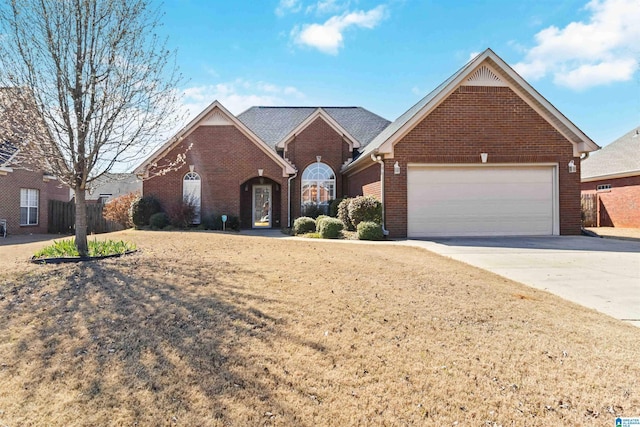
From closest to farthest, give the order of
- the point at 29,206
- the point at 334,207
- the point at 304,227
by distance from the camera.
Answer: the point at 304,227
the point at 334,207
the point at 29,206

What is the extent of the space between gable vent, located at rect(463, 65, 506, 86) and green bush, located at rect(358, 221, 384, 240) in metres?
6.51

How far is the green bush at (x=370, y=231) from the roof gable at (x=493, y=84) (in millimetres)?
2733

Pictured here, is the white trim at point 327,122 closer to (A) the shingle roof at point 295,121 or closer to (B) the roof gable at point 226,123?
(A) the shingle roof at point 295,121

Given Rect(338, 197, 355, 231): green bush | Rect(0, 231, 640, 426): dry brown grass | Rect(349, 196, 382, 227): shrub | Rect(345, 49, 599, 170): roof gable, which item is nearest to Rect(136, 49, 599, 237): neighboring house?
Rect(345, 49, 599, 170): roof gable

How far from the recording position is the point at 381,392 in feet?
8.86

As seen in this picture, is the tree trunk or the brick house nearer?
the tree trunk

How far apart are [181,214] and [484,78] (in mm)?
13539

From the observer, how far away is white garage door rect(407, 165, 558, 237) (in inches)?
516

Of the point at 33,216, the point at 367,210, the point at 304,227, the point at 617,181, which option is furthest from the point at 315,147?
the point at 617,181

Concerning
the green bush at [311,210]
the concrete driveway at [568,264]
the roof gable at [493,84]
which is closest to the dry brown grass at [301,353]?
the concrete driveway at [568,264]

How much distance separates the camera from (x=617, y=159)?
64.3 feet

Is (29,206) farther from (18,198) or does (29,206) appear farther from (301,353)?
(301,353)

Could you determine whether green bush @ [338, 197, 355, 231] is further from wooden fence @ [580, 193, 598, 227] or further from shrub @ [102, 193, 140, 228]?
wooden fence @ [580, 193, 598, 227]

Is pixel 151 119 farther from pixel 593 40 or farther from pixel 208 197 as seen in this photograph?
pixel 593 40
